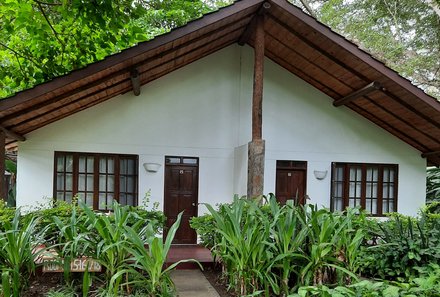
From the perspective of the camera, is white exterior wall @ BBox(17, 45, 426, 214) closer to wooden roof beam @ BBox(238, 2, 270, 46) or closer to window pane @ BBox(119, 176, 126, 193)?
wooden roof beam @ BBox(238, 2, 270, 46)

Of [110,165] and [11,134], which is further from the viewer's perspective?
[110,165]

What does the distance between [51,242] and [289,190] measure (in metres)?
5.43

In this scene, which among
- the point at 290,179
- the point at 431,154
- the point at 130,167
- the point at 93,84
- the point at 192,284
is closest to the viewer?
the point at 192,284

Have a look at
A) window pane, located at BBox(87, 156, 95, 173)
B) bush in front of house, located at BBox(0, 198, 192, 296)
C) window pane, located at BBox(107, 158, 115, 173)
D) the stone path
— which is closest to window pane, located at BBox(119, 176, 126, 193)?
window pane, located at BBox(107, 158, 115, 173)

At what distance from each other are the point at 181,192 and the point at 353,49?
4.27 meters

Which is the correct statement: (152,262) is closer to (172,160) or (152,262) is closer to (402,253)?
(402,253)

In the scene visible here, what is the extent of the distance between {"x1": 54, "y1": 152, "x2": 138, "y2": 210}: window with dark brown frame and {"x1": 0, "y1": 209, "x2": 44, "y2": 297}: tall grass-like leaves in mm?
4127

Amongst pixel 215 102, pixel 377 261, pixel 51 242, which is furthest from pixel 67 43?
pixel 377 261

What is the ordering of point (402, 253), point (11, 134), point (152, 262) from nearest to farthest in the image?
point (152, 262), point (402, 253), point (11, 134)

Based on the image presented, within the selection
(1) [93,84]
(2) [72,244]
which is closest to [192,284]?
(2) [72,244]

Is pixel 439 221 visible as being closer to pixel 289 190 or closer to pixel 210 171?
pixel 289 190

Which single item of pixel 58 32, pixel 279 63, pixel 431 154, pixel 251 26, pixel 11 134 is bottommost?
pixel 431 154

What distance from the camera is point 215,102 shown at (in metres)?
7.66

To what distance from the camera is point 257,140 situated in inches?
247
